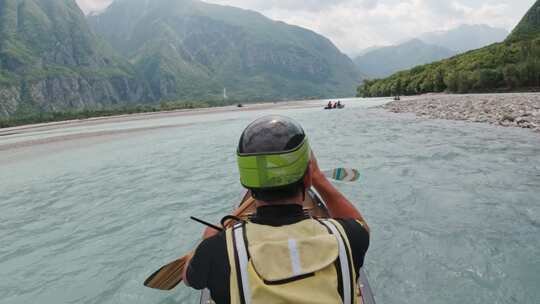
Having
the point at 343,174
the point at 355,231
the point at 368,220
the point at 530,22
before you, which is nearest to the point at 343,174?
the point at 343,174

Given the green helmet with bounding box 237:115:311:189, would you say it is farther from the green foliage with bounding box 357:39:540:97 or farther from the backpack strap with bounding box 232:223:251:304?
the green foliage with bounding box 357:39:540:97

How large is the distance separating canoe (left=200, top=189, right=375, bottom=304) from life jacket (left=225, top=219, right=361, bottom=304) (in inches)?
58.8

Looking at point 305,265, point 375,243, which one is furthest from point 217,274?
point 375,243

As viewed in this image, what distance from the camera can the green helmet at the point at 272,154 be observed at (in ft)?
7.47

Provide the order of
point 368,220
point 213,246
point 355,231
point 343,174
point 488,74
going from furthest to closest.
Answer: point 488,74, point 368,220, point 343,174, point 355,231, point 213,246

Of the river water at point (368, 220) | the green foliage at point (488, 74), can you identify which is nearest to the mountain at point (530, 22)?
the green foliage at point (488, 74)

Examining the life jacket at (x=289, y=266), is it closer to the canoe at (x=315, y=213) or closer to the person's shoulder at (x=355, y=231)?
the person's shoulder at (x=355, y=231)

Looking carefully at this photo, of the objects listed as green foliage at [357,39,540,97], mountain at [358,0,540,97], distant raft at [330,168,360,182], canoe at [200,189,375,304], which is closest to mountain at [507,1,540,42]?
mountain at [358,0,540,97]

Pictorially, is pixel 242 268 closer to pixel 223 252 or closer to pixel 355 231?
pixel 223 252

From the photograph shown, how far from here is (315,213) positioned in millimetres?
4645

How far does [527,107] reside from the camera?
28219 millimetres

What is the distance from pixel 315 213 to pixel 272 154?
2.58m

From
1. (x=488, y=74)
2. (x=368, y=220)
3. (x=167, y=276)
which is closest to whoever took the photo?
(x=167, y=276)

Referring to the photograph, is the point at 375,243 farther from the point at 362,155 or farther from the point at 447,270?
the point at 362,155
